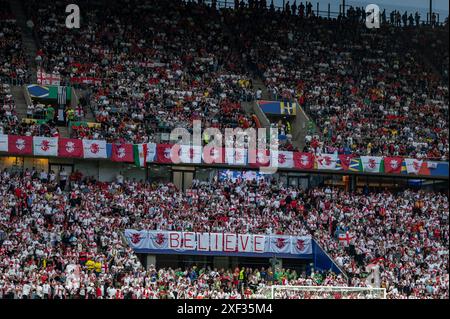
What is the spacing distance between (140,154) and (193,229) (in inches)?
228

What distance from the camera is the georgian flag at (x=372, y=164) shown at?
4866 centimetres

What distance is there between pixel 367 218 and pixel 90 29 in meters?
21.0

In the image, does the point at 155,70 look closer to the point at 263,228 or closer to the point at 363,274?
the point at 263,228

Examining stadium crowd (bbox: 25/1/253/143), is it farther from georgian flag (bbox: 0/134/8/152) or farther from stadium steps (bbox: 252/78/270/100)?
georgian flag (bbox: 0/134/8/152)

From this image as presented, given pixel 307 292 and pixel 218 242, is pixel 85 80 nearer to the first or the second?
pixel 218 242

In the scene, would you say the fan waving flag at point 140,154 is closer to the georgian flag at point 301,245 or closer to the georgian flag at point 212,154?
the georgian flag at point 212,154

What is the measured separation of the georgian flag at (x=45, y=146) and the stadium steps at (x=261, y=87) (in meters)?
14.4

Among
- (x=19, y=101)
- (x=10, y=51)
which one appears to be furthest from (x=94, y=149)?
(x=10, y=51)

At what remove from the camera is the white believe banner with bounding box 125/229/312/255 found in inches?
1624

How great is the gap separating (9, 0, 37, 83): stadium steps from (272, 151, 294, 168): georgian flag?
554 inches

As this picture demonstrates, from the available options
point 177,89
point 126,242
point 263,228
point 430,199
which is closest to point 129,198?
point 126,242

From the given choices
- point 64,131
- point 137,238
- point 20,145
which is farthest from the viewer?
point 64,131

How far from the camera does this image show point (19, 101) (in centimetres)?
4728

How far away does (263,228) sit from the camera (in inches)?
1698
